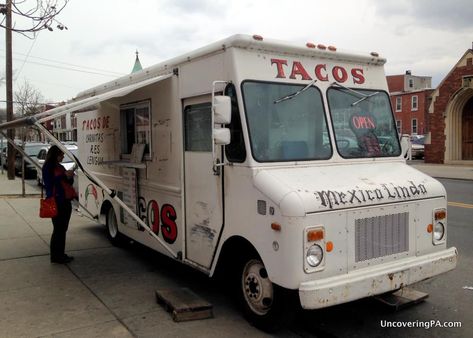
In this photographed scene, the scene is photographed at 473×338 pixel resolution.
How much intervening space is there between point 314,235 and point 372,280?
0.67m

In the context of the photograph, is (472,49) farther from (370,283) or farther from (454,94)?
(370,283)

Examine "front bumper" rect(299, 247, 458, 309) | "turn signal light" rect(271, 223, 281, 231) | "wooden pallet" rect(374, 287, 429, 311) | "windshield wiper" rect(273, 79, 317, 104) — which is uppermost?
"windshield wiper" rect(273, 79, 317, 104)

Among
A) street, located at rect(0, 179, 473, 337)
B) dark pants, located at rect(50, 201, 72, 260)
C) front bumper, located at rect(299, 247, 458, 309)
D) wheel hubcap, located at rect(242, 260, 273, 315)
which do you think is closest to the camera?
front bumper, located at rect(299, 247, 458, 309)

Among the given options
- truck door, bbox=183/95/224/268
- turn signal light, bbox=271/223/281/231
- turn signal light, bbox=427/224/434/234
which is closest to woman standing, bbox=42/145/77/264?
truck door, bbox=183/95/224/268

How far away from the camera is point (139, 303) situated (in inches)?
200

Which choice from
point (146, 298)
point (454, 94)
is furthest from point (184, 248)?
point (454, 94)

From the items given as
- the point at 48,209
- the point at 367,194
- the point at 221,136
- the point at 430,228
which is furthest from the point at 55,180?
the point at 430,228

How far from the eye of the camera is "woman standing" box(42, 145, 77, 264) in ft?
21.4

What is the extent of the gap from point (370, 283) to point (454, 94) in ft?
81.3

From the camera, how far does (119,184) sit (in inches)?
284

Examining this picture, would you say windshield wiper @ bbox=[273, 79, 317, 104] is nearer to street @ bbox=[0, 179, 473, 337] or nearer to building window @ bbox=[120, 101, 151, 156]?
street @ bbox=[0, 179, 473, 337]

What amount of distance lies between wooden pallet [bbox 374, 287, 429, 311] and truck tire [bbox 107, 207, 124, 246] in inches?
171

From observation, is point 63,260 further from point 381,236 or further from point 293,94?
point 381,236

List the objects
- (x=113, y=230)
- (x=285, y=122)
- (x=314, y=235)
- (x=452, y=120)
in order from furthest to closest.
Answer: (x=452, y=120) < (x=113, y=230) < (x=285, y=122) < (x=314, y=235)
